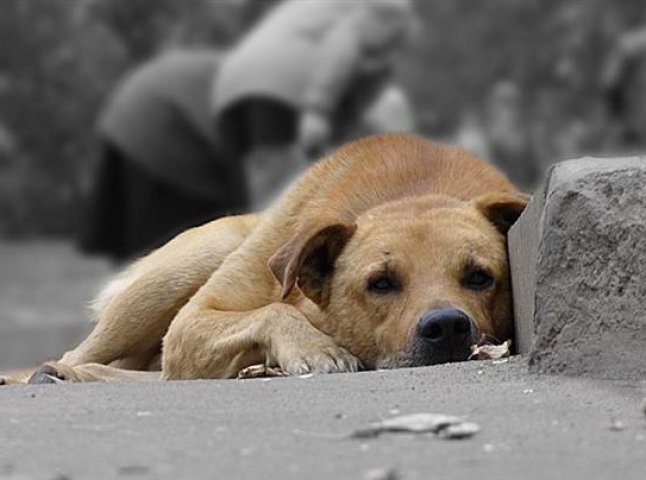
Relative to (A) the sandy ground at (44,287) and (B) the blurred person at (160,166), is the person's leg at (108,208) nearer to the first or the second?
(B) the blurred person at (160,166)

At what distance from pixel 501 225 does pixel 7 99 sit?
1663 cm

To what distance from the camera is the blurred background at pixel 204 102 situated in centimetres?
1756

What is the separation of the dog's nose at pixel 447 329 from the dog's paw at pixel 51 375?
1174 mm

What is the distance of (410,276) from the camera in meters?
6.56

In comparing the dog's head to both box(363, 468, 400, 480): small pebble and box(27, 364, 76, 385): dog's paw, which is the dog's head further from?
box(363, 468, 400, 480): small pebble

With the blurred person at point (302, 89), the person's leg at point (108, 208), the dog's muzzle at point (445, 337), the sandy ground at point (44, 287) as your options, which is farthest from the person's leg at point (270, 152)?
the dog's muzzle at point (445, 337)

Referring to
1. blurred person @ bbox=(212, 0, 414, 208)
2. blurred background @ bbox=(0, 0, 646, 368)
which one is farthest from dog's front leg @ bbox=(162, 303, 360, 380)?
blurred background @ bbox=(0, 0, 646, 368)

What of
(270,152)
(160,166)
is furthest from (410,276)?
(160,166)

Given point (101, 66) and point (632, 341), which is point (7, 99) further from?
point (632, 341)

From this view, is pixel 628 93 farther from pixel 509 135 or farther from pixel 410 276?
pixel 410 276

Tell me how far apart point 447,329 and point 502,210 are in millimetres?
792

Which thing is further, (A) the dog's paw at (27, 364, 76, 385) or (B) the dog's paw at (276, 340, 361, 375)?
(A) the dog's paw at (27, 364, 76, 385)

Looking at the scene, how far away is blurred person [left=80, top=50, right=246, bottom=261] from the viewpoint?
17.6 metres

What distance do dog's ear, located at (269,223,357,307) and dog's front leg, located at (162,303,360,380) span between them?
121mm
